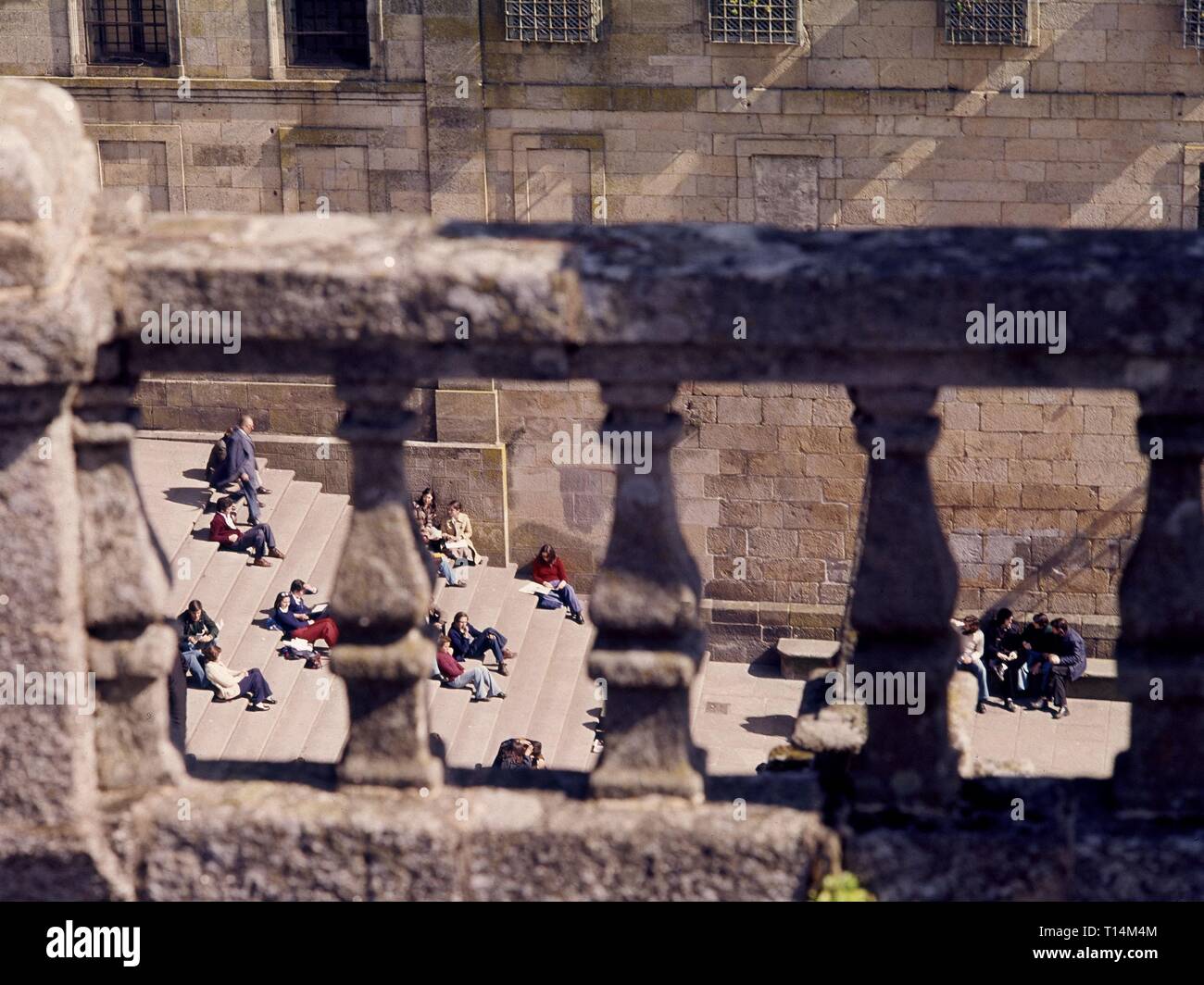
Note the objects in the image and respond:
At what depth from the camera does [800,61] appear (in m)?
20.8

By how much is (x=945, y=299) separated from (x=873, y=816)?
1.11 m

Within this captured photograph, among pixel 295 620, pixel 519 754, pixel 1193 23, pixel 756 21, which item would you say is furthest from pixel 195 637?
pixel 1193 23

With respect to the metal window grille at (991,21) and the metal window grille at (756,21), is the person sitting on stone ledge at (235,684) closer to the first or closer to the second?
the metal window grille at (756,21)

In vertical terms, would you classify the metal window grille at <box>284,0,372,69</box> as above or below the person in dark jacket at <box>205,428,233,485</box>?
above

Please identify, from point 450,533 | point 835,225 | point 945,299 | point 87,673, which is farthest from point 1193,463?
point 450,533

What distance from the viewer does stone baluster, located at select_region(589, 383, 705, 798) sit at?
161 inches

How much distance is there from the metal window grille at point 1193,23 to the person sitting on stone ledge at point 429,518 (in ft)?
29.9

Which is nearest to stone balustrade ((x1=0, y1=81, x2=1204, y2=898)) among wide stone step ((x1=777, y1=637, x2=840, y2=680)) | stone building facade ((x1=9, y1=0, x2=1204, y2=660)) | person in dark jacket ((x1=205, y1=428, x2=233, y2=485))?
stone building facade ((x1=9, y1=0, x2=1204, y2=660))

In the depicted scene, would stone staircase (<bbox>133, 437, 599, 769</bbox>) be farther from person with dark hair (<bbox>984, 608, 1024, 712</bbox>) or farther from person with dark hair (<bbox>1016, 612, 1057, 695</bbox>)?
person with dark hair (<bbox>1016, 612, 1057, 695</bbox>)

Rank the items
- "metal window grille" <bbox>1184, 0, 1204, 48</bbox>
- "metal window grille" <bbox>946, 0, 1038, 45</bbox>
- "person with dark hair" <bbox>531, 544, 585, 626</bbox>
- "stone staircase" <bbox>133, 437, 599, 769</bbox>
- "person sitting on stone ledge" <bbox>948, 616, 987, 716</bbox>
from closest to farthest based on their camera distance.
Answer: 1. "stone staircase" <bbox>133, 437, 599, 769</bbox>
2. "person sitting on stone ledge" <bbox>948, 616, 987, 716</bbox>
3. "metal window grille" <bbox>1184, 0, 1204, 48</bbox>
4. "metal window grille" <bbox>946, 0, 1038, 45</bbox>
5. "person with dark hair" <bbox>531, 544, 585, 626</bbox>

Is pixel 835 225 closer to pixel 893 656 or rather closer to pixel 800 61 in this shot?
pixel 800 61

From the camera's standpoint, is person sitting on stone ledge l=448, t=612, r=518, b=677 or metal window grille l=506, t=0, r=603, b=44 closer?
person sitting on stone ledge l=448, t=612, r=518, b=677

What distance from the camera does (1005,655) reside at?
19.5 meters

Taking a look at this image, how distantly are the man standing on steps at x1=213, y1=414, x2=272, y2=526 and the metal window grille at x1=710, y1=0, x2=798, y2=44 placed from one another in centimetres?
657
